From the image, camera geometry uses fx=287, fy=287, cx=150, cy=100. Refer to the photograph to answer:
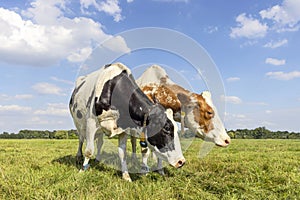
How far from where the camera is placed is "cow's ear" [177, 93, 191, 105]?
671cm

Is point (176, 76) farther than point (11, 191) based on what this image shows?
Yes

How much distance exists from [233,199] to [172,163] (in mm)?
1352

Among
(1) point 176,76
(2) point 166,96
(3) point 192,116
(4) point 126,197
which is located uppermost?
(1) point 176,76

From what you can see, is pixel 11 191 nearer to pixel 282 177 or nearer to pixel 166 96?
pixel 166 96

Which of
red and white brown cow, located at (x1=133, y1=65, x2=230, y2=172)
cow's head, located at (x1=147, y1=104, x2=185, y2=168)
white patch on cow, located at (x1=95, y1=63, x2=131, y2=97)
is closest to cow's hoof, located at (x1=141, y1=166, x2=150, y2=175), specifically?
red and white brown cow, located at (x1=133, y1=65, x2=230, y2=172)

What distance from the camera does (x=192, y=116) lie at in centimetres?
665

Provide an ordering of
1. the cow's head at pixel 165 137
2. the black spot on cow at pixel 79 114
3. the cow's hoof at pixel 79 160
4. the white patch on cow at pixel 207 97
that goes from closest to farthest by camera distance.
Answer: the cow's head at pixel 165 137, the white patch on cow at pixel 207 97, the black spot on cow at pixel 79 114, the cow's hoof at pixel 79 160

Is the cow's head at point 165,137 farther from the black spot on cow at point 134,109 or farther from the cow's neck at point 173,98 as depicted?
the cow's neck at point 173,98

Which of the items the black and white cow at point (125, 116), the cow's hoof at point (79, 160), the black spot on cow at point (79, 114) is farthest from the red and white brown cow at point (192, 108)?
the cow's hoof at point (79, 160)

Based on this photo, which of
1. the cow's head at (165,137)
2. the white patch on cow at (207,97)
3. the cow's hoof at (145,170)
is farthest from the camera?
the white patch on cow at (207,97)

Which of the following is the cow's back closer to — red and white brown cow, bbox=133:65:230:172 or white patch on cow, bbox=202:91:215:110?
red and white brown cow, bbox=133:65:230:172

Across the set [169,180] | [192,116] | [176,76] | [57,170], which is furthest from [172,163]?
[176,76]

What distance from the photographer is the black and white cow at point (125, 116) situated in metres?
5.15

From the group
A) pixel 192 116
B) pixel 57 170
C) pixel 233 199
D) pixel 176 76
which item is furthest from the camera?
pixel 176 76
